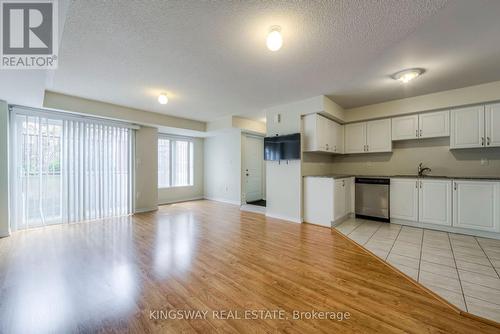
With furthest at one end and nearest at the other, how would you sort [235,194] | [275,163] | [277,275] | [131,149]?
[235,194]
[131,149]
[275,163]
[277,275]

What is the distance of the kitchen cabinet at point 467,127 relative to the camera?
11.6ft

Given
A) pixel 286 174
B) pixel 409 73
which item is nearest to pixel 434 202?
pixel 409 73

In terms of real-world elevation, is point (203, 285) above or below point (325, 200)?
below

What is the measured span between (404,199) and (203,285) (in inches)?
162

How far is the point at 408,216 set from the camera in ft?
13.1

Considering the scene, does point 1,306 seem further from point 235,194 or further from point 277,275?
point 235,194

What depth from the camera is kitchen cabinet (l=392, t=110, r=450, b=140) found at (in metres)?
3.85

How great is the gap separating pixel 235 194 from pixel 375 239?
4.18m

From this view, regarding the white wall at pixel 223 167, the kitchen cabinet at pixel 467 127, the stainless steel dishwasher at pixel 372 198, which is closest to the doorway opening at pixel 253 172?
the white wall at pixel 223 167

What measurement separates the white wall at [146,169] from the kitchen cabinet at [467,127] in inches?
268

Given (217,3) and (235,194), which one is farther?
(235,194)

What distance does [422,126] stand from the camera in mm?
4059

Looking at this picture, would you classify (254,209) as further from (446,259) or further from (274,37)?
(274,37)

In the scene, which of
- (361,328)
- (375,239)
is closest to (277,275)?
(361,328)
